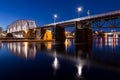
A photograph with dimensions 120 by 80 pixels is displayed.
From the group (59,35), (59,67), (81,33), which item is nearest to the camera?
(59,67)

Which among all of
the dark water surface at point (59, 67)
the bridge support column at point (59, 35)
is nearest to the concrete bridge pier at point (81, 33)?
the bridge support column at point (59, 35)

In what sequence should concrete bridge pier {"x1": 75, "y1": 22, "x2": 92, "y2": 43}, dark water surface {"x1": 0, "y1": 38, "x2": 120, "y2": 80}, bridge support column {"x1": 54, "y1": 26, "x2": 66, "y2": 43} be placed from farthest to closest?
bridge support column {"x1": 54, "y1": 26, "x2": 66, "y2": 43}, concrete bridge pier {"x1": 75, "y1": 22, "x2": 92, "y2": 43}, dark water surface {"x1": 0, "y1": 38, "x2": 120, "y2": 80}

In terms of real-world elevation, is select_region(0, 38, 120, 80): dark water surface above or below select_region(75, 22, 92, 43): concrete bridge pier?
below

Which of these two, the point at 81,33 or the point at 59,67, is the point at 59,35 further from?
the point at 59,67

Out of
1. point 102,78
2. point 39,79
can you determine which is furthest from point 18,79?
point 102,78

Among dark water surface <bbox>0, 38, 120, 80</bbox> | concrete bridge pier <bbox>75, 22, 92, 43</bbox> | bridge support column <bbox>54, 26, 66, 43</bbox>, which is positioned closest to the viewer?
dark water surface <bbox>0, 38, 120, 80</bbox>

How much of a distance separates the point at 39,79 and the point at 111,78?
5694 mm

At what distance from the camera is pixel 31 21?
17412 cm

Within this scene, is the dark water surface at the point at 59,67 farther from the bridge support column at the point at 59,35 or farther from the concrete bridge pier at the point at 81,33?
the bridge support column at the point at 59,35

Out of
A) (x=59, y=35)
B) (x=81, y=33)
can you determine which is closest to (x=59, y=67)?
(x=81, y=33)

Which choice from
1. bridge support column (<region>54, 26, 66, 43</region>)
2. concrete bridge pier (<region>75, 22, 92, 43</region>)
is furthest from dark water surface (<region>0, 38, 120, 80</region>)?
bridge support column (<region>54, 26, 66, 43</region>)

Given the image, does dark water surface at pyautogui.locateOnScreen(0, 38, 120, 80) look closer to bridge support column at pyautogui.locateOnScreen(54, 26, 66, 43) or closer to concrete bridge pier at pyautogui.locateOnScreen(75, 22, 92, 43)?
concrete bridge pier at pyautogui.locateOnScreen(75, 22, 92, 43)

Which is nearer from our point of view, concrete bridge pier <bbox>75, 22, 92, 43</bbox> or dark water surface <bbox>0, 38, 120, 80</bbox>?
dark water surface <bbox>0, 38, 120, 80</bbox>

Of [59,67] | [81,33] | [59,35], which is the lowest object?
[59,67]
